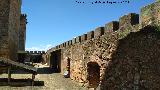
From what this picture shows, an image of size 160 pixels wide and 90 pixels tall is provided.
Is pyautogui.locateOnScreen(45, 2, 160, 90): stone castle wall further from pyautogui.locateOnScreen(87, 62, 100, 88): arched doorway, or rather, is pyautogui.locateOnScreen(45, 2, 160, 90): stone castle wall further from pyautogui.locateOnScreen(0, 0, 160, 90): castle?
pyautogui.locateOnScreen(87, 62, 100, 88): arched doorway

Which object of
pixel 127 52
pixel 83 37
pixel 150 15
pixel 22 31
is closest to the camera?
pixel 150 15

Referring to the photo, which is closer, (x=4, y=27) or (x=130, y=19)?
(x=130, y=19)

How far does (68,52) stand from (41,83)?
4.00 meters

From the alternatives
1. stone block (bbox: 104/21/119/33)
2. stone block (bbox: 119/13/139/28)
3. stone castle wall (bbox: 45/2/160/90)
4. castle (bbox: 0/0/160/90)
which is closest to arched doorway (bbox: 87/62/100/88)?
castle (bbox: 0/0/160/90)

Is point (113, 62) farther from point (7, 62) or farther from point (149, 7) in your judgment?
point (7, 62)

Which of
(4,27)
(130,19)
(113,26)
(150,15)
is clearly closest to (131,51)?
(130,19)

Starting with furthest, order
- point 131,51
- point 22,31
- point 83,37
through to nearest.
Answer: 1. point 22,31
2. point 83,37
3. point 131,51

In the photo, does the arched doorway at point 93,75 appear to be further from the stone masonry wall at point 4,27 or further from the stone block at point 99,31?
the stone masonry wall at point 4,27

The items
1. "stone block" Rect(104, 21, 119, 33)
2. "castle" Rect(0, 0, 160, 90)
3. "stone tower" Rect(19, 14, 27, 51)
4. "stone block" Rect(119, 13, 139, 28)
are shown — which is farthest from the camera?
"stone tower" Rect(19, 14, 27, 51)

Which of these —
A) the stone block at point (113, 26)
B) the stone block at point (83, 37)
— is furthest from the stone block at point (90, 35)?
the stone block at point (113, 26)

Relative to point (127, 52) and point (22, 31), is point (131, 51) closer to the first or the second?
A: point (127, 52)

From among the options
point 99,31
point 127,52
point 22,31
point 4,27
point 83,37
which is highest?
point 22,31

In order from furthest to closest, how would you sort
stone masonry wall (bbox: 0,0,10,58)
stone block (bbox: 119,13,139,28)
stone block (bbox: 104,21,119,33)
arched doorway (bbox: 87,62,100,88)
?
1. stone masonry wall (bbox: 0,0,10,58)
2. arched doorway (bbox: 87,62,100,88)
3. stone block (bbox: 104,21,119,33)
4. stone block (bbox: 119,13,139,28)

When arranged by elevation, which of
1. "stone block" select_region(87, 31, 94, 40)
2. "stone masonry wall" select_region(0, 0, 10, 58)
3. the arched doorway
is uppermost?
"stone masonry wall" select_region(0, 0, 10, 58)
